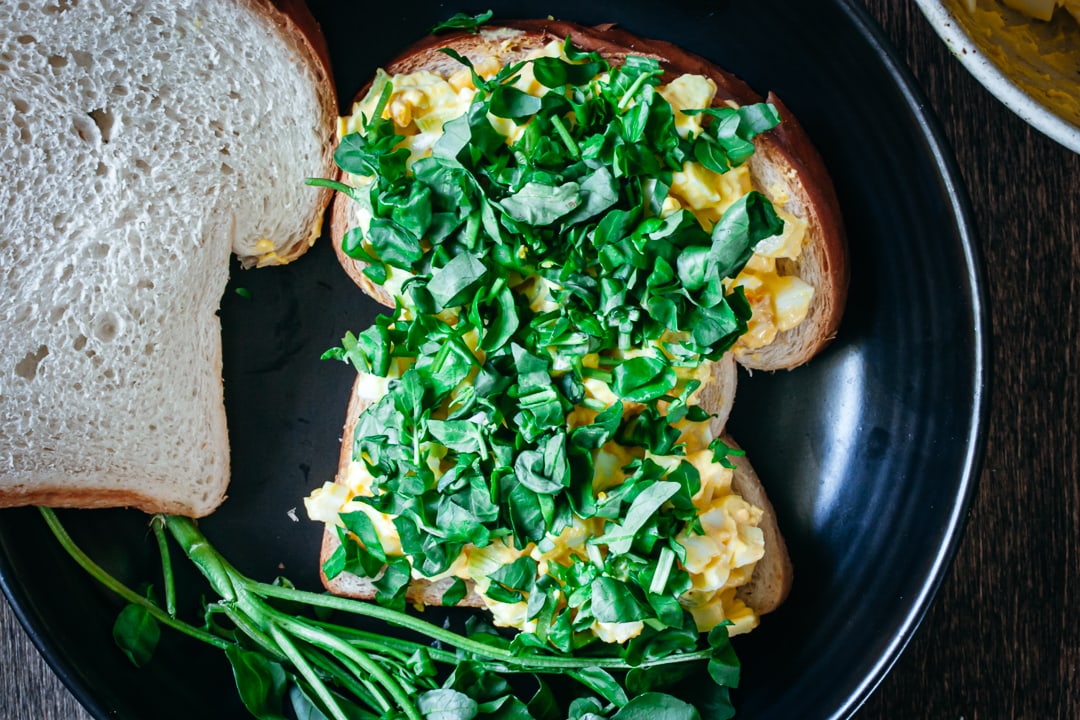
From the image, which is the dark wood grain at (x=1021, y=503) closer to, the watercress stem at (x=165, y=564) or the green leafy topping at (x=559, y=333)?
the green leafy topping at (x=559, y=333)

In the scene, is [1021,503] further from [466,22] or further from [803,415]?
[466,22]

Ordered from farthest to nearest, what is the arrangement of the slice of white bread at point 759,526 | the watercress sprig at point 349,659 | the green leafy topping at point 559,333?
the slice of white bread at point 759,526
the watercress sprig at point 349,659
the green leafy topping at point 559,333

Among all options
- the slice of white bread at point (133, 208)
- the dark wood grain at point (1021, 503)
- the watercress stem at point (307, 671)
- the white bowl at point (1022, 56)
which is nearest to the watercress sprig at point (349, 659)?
the watercress stem at point (307, 671)

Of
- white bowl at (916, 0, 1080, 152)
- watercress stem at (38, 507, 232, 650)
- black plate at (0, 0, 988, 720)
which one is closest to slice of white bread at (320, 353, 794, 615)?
black plate at (0, 0, 988, 720)

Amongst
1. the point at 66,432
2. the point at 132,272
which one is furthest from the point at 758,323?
the point at 66,432

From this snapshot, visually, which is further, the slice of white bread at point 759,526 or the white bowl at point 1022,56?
the slice of white bread at point 759,526

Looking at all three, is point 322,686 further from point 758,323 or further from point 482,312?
point 758,323

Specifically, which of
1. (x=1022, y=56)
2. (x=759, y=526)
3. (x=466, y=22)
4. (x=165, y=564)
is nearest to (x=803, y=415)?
(x=759, y=526)
